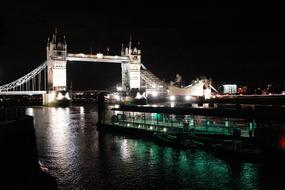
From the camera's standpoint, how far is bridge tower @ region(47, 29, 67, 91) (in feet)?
404

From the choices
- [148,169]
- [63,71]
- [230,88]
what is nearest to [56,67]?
[63,71]

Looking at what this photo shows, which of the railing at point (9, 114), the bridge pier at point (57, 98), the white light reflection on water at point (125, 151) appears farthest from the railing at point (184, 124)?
the bridge pier at point (57, 98)

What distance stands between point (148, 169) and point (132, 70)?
118 metres

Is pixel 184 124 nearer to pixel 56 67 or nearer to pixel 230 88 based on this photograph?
pixel 56 67

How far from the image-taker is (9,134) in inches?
582

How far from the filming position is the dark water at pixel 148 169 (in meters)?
21.1

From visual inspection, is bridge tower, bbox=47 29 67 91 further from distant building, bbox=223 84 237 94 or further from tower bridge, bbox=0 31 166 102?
distant building, bbox=223 84 237 94

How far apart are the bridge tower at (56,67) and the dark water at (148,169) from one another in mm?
90498

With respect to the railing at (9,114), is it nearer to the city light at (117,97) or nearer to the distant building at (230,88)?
the city light at (117,97)

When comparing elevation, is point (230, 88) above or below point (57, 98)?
above

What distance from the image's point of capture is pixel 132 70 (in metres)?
142

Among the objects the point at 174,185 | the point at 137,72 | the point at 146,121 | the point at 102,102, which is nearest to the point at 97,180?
the point at 174,185

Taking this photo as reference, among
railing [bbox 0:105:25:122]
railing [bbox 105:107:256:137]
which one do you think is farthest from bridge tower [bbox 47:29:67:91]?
railing [bbox 0:105:25:122]

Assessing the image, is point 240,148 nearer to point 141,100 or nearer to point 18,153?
point 18,153
